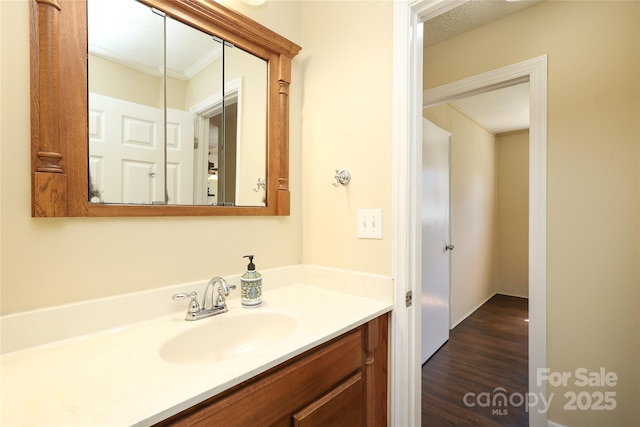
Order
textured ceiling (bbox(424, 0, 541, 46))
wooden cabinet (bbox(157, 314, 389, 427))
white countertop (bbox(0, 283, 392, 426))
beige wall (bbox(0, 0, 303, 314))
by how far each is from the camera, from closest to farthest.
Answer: white countertop (bbox(0, 283, 392, 426)) < wooden cabinet (bbox(157, 314, 389, 427)) < beige wall (bbox(0, 0, 303, 314)) < textured ceiling (bbox(424, 0, 541, 46))

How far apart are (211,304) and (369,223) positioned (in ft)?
2.29

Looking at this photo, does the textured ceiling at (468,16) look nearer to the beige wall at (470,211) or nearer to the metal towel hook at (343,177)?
the beige wall at (470,211)

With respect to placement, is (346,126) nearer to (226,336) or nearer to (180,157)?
(180,157)

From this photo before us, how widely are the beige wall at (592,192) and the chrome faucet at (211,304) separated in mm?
1740

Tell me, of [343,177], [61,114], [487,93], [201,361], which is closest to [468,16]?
[487,93]

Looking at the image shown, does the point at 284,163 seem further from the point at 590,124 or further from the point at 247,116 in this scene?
the point at 590,124

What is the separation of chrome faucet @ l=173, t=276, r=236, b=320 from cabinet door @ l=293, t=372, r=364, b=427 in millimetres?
450

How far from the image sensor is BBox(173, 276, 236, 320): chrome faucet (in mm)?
992

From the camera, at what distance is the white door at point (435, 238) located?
2.22 metres

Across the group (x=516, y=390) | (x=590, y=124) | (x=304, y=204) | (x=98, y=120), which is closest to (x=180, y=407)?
(x=98, y=120)

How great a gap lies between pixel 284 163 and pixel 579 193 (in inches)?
62.2

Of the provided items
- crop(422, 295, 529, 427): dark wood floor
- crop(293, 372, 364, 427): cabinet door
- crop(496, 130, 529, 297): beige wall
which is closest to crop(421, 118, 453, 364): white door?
A: crop(422, 295, 529, 427): dark wood floor

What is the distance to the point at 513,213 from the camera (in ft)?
14.3

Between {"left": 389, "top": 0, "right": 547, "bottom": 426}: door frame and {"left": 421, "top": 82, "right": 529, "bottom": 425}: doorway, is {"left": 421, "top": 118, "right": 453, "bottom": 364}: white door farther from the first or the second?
{"left": 389, "top": 0, "right": 547, "bottom": 426}: door frame
